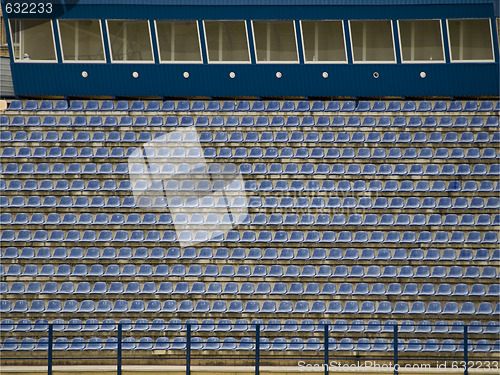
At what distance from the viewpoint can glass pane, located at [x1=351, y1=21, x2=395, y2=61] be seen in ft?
54.7

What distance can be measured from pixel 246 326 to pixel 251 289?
29.9 inches

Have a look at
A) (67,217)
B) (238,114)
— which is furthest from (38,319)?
(238,114)

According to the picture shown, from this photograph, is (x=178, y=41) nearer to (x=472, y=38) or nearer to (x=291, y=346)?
(x=472, y=38)

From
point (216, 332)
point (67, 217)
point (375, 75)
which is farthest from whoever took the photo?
point (375, 75)

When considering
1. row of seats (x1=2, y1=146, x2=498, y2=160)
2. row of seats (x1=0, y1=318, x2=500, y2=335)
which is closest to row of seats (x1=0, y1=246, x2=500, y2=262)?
row of seats (x1=0, y1=318, x2=500, y2=335)

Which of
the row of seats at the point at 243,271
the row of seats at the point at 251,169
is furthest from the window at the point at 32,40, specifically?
the row of seats at the point at 243,271

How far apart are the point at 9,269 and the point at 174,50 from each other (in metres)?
5.46

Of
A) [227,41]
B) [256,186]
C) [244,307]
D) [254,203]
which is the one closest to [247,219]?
[254,203]

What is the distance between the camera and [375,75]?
16.8 metres

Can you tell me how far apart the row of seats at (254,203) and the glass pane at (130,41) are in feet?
10.1

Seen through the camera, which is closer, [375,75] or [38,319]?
[38,319]

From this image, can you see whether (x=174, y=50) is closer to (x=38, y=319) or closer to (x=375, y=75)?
(x=375, y=75)

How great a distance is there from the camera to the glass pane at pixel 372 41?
54.7 ft

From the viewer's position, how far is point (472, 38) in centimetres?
1661
